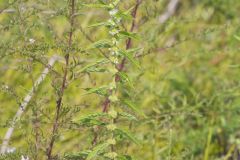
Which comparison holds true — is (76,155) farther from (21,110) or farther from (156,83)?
(156,83)

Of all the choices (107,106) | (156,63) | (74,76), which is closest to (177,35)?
(156,63)

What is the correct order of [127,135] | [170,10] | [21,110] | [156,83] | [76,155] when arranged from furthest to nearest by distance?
[170,10] → [156,83] → [21,110] → [76,155] → [127,135]

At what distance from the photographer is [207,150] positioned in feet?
12.5

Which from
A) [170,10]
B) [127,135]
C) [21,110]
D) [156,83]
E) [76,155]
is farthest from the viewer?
[170,10]

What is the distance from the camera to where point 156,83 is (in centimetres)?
433

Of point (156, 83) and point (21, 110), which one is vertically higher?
point (156, 83)

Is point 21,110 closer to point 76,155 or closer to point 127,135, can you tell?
point 76,155

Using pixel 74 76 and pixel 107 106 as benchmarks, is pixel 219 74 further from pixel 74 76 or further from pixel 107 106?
pixel 74 76

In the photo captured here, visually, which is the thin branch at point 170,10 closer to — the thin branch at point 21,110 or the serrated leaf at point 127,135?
the thin branch at point 21,110

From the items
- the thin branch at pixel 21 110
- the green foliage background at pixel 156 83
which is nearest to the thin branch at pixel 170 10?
the green foliage background at pixel 156 83

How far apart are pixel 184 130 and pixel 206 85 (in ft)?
2.66

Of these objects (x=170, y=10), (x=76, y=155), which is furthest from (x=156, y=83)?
(x=76, y=155)

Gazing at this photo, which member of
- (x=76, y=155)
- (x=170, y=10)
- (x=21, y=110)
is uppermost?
(x=170, y=10)

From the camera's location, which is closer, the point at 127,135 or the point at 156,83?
the point at 127,135
